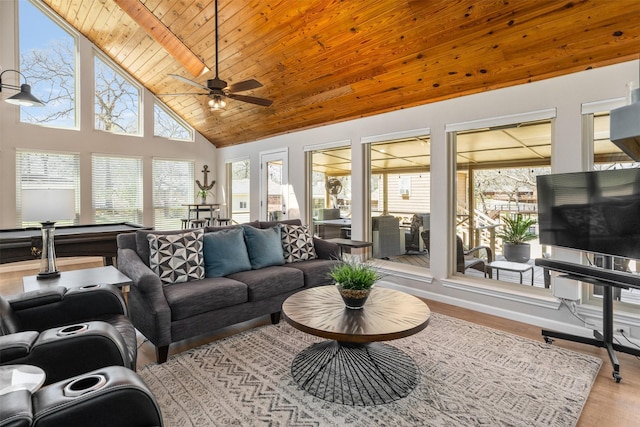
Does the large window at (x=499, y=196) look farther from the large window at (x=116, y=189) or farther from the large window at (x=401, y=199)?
the large window at (x=116, y=189)

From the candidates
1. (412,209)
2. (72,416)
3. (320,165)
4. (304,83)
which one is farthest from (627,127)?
(320,165)

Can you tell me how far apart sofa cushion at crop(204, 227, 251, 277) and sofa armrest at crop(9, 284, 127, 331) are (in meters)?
1.02

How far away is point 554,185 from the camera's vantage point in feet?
9.67

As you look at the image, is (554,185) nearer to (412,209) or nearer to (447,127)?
(447,127)


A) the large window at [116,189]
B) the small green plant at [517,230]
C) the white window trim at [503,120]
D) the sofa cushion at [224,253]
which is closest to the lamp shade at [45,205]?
the sofa cushion at [224,253]

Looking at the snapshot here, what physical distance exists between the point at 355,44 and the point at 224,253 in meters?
2.57

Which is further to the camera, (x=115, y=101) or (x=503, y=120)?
(x=115, y=101)

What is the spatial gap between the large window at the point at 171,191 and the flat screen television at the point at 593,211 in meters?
6.87

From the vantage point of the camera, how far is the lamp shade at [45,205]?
2564mm

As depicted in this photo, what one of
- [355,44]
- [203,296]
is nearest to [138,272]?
[203,296]

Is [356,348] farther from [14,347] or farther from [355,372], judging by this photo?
[14,347]

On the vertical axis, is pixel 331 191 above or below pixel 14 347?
above

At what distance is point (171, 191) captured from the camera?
7.57 meters

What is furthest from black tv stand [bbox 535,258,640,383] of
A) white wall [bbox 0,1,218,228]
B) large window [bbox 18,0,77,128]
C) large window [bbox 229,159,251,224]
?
large window [bbox 18,0,77,128]
